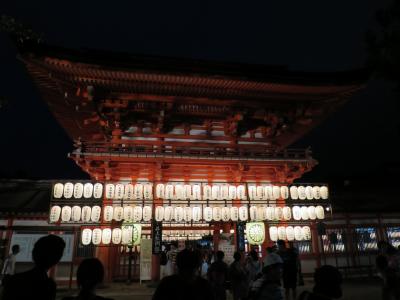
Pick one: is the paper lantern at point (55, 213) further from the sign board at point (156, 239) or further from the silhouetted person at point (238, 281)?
the silhouetted person at point (238, 281)

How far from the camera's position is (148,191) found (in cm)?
1275

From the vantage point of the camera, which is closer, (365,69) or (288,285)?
(288,285)

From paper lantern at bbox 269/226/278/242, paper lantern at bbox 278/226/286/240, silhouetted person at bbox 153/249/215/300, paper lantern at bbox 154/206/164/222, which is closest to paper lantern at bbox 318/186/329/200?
paper lantern at bbox 278/226/286/240

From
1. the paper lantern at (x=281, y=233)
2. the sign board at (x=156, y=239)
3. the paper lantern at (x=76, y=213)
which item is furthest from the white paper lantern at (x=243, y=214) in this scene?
the paper lantern at (x=76, y=213)

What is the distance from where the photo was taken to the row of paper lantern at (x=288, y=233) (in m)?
13.4

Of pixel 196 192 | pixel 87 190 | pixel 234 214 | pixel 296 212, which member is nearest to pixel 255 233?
pixel 234 214

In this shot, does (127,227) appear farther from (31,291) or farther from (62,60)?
(31,291)

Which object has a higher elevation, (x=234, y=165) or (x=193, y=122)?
(x=193, y=122)

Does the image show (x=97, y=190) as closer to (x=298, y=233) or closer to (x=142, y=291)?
(x=142, y=291)

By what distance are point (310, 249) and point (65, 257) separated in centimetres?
1183

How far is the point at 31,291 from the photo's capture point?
8.74ft

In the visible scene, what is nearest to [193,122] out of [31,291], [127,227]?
[127,227]

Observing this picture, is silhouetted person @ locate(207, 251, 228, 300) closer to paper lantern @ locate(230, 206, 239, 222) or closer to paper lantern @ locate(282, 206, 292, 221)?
paper lantern @ locate(230, 206, 239, 222)

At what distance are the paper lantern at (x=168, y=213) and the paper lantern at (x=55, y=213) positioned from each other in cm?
418
